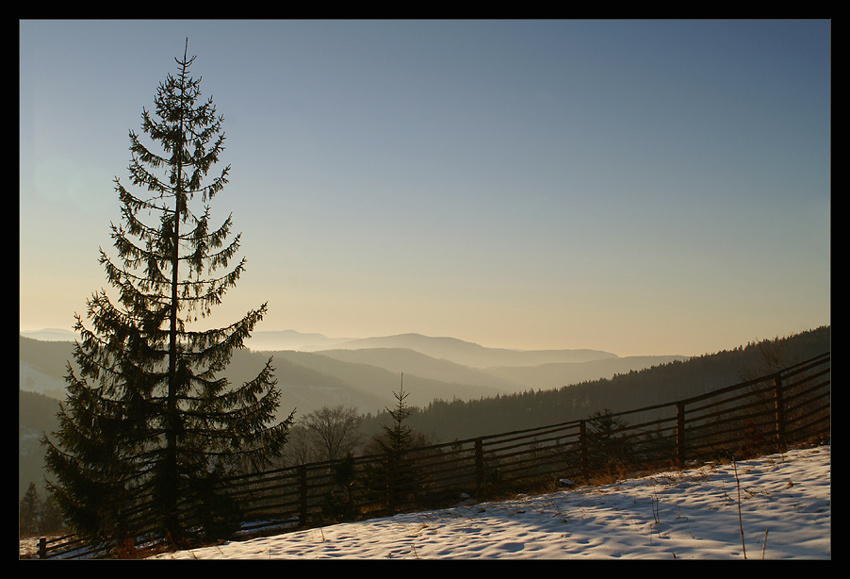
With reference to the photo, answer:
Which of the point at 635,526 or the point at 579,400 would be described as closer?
the point at 635,526

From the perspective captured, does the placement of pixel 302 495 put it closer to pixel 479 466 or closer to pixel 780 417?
pixel 479 466

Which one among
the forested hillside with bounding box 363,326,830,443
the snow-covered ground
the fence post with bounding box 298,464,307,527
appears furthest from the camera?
the forested hillside with bounding box 363,326,830,443

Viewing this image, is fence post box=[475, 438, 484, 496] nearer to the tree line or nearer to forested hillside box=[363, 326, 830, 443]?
the tree line

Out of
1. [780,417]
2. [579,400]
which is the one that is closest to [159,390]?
[780,417]

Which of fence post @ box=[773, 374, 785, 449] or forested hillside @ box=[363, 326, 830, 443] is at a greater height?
fence post @ box=[773, 374, 785, 449]

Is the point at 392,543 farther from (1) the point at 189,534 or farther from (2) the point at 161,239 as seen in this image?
(2) the point at 161,239

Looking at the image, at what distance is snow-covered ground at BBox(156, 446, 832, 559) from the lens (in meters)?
4.80

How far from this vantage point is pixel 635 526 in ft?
19.5

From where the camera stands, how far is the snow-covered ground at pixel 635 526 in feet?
15.7

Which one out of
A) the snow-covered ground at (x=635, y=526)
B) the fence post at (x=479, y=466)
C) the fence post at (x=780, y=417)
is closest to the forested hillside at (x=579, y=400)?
the fence post at (x=479, y=466)

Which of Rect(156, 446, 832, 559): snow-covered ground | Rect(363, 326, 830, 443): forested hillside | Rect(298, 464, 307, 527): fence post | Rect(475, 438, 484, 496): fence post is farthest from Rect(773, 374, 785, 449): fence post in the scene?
Answer: Rect(363, 326, 830, 443): forested hillside
